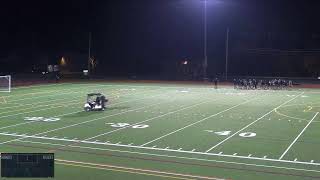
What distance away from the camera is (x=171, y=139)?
16.3 meters

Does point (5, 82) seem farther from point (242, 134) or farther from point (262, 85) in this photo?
point (242, 134)

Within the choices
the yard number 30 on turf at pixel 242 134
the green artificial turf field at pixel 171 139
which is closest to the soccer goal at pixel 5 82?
the green artificial turf field at pixel 171 139

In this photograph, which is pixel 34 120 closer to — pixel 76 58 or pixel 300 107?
pixel 300 107

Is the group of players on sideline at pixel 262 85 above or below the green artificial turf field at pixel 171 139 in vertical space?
above

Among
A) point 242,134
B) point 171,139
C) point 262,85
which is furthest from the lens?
point 262,85

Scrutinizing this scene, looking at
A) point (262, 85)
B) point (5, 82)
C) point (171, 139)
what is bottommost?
point (171, 139)

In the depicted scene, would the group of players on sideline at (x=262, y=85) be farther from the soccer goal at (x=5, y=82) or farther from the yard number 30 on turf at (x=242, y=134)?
the yard number 30 on turf at (x=242, y=134)

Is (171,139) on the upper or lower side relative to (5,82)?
lower

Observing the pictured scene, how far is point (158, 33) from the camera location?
71375 millimetres

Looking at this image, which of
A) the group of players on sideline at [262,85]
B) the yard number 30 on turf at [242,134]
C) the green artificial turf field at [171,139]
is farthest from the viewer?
the group of players on sideline at [262,85]

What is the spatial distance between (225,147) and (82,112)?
1045 centimetres

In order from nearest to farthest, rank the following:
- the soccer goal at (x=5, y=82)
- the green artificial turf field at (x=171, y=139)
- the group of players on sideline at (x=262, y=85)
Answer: the green artificial turf field at (x=171, y=139) < the soccer goal at (x=5, y=82) < the group of players on sideline at (x=262, y=85)

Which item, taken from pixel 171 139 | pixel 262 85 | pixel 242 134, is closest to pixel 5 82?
pixel 262 85

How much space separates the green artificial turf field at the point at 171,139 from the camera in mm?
11874
